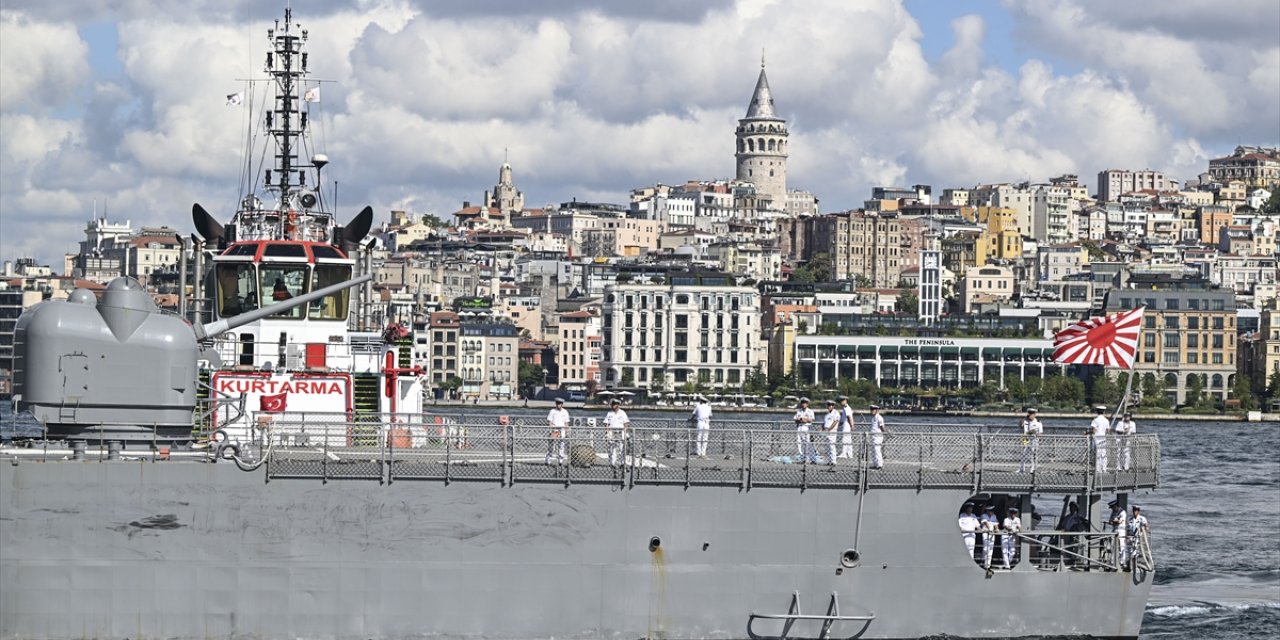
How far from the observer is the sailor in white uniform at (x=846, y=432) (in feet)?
83.0

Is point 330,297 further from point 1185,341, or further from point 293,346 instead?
point 1185,341

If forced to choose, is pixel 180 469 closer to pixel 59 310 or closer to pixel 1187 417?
pixel 59 310

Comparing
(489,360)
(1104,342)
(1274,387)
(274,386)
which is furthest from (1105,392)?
(274,386)

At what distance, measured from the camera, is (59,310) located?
80.2 feet

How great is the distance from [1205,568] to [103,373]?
26239mm

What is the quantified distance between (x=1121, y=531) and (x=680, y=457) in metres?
5.84

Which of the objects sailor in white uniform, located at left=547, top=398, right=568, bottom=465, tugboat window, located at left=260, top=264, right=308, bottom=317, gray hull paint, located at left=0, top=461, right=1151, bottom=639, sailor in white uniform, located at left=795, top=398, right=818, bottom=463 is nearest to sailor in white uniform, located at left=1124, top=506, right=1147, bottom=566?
gray hull paint, located at left=0, top=461, right=1151, bottom=639

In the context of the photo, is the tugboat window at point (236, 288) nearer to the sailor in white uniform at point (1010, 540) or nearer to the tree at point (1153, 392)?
the sailor in white uniform at point (1010, 540)

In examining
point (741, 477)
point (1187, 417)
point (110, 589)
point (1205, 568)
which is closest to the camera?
point (110, 589)

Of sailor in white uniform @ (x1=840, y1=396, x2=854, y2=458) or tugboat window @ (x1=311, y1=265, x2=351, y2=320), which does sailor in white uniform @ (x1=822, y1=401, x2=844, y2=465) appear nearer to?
sailor in white uniform @ (x1=840, y1=396, x2=854, y2=458)

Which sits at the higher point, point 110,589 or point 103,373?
point 103,373

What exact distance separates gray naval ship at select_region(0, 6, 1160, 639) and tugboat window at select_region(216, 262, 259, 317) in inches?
90.5

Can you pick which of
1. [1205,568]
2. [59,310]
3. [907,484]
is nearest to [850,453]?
[907,484]

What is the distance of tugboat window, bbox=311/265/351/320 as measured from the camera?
2903 cm
